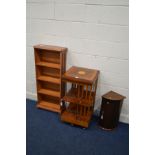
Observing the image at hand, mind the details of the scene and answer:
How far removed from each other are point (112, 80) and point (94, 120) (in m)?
0.69

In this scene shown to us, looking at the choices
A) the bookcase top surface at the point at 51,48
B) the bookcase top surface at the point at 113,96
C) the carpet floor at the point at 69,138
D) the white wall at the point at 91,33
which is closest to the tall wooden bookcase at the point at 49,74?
the bookcase top surface at the point at 51,48

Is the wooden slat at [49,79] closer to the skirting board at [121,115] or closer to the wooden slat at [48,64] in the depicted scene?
the wooden slat at [48,64]

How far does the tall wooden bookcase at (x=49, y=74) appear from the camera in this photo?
261 cm

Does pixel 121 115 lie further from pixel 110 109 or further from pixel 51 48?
pixel 51 48

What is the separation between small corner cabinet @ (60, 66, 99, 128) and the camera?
7.55ft

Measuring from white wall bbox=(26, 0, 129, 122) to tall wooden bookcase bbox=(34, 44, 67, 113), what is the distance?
0.16 metres

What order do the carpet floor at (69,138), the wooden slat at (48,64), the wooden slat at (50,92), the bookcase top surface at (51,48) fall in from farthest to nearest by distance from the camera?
the wooden slat at (50,92) → the wooden slat at (48,64) → the bookcase top surface at (51,48) → the carpet floor at (69,138)

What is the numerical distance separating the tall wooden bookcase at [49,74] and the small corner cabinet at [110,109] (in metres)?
0.72

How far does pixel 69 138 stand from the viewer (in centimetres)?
229

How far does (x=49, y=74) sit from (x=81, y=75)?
71cm

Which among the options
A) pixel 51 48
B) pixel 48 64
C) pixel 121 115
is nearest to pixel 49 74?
pixel 48 64

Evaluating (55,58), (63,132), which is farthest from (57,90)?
(63,132)
